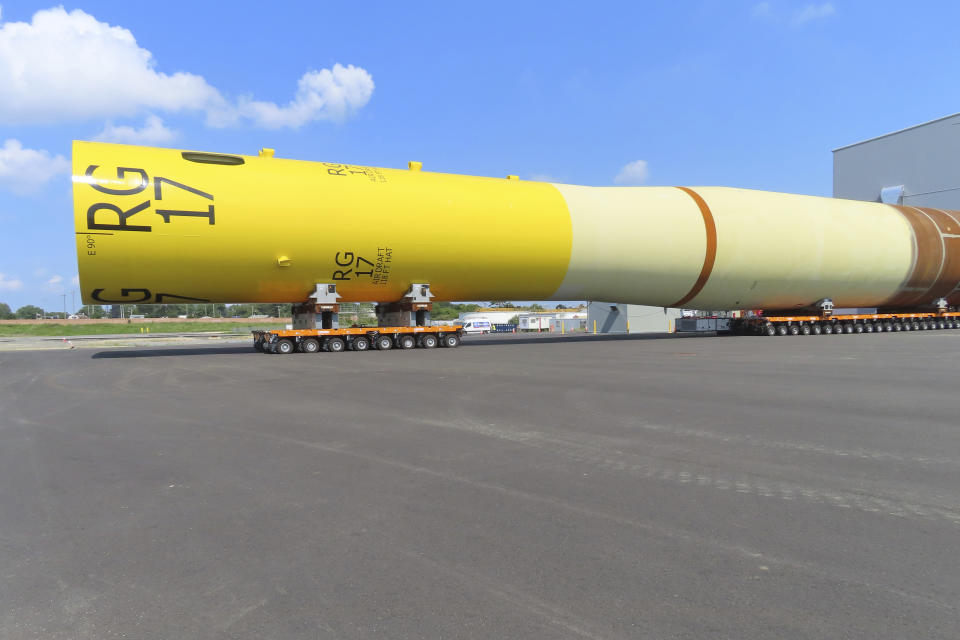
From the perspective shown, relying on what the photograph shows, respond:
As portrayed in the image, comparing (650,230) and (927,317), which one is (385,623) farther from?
Result: (927,317)

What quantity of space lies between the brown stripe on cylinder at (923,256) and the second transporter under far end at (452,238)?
0.12 metres

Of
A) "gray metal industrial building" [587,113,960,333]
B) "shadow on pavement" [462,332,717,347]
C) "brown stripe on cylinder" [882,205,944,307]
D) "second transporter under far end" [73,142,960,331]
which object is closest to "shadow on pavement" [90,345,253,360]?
"second transporter under far end" [73,142,960,331]

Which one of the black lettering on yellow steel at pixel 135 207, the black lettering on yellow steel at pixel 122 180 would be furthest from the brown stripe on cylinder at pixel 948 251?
the black lettering on yellow steel at pixel 122 180

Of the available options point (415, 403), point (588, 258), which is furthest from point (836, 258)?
point (415, 403)

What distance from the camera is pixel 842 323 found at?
31.0 m

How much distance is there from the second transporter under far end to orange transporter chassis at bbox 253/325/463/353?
1.45m

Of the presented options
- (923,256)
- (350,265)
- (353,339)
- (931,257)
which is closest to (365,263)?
(350,265)

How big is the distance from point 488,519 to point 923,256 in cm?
3545

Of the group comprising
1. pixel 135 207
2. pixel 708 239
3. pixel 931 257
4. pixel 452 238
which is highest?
pixel 135 207

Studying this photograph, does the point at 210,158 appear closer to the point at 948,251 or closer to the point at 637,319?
the point at 637,319

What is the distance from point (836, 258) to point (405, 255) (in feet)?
69.3

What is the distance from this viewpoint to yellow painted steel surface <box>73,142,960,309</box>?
18047 mm

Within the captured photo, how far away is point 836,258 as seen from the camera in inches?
1096

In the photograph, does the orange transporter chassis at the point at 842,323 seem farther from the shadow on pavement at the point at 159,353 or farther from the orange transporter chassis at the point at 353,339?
the shadow on pavement at the point at 159,353
